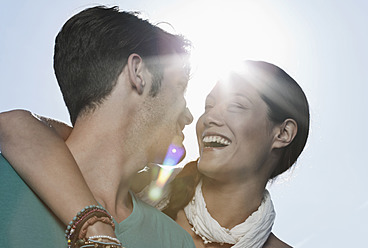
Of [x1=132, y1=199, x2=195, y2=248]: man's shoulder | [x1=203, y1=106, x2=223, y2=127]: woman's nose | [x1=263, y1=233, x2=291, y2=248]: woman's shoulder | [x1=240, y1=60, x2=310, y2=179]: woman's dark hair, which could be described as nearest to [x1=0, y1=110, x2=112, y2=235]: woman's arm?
[x1=132, y1=199, x2=195, y2=248]: man's shoulder

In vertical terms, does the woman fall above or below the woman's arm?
below

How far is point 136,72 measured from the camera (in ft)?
6.06

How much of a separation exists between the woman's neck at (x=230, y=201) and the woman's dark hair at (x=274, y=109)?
13 cm

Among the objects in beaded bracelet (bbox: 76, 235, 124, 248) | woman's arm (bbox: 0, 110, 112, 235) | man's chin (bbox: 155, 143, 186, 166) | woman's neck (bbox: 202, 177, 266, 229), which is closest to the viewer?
beaded bracelet (bbox: 76, 235, 124, 248)

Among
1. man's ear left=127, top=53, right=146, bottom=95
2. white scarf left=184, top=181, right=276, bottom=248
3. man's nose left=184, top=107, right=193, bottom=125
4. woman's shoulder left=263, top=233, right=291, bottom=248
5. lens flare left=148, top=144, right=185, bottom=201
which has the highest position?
man's ear left=127, top=53, right=146, bottom=95

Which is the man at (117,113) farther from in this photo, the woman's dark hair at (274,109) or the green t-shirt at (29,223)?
the woman's dark hair at (274,109)

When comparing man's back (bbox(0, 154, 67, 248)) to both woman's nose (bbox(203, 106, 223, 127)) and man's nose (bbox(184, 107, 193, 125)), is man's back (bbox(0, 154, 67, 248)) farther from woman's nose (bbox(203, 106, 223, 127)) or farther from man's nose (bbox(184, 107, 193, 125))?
woman's nose (bbox(203, 106, 223, 127))

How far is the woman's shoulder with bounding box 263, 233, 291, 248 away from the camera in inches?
131

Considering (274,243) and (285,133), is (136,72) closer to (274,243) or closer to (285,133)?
(285,133)

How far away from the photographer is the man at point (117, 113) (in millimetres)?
1710

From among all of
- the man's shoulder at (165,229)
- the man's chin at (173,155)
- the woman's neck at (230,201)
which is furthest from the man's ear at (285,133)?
the man's shoulder at (165,229)

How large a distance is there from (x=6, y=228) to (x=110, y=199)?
0.40 meters

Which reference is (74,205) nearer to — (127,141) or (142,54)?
(127,141)

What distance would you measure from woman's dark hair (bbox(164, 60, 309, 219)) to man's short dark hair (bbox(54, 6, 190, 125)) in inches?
54.8
